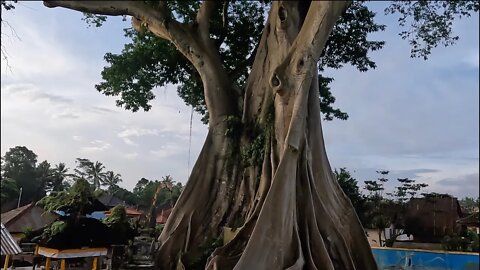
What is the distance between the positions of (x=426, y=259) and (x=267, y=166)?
14.1ft

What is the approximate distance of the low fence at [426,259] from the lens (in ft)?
25.6

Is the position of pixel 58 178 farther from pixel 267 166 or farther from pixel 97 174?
pixel 267 166

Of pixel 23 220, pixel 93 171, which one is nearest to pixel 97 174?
pixel 93 171

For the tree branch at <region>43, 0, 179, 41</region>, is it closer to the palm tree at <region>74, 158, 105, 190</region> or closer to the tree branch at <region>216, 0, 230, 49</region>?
the tree branch at <region>216, 0, 230, 49</region>

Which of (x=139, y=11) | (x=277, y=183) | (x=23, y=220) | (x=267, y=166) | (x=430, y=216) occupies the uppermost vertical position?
(x=139, y=11)

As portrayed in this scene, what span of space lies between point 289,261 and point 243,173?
8.10 feet

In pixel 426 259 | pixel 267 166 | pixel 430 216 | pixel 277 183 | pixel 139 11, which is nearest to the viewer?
pixel 277 183

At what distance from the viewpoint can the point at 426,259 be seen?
8594 mm

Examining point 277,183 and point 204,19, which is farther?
point 204,19

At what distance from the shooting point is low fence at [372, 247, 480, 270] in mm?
7805

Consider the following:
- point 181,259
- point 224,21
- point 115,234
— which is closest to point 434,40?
point 224,21

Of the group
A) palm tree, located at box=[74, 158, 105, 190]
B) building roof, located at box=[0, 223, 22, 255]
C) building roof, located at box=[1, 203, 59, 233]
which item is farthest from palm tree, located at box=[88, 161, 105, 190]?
building roof, located at box=[0, 223, 22, 255]

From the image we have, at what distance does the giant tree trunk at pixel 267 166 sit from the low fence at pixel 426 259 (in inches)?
95.7

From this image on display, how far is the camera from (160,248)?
7449mm
